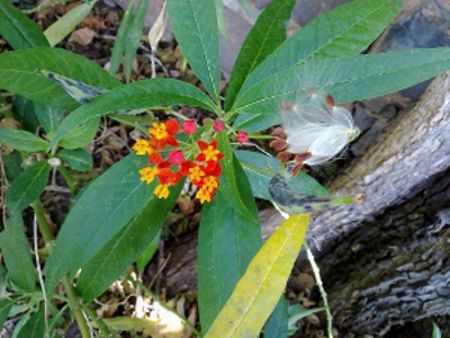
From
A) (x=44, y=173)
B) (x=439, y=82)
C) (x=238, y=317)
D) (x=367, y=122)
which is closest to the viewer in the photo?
(x=238, y=317)

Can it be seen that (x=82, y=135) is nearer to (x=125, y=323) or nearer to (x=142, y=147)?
(x=142, y=147)

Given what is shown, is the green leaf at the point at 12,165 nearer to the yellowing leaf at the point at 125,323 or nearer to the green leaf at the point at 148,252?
the green leaf at the point at 148,252

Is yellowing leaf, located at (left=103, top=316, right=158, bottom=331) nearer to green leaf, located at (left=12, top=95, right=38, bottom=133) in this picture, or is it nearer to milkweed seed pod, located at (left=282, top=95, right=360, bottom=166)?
green leaf, located at (left=12, top=95, right=38, bottom=133)

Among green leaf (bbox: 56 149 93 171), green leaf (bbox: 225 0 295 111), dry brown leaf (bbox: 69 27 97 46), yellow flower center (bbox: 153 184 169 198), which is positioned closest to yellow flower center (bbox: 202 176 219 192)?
yellow flower center (bbox: 153 184 169 198)

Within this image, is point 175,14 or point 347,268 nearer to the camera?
point 175,14

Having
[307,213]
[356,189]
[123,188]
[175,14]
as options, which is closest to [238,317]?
[307,213]

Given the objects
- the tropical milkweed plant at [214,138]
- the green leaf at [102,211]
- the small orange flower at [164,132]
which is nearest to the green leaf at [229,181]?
the tropical milkweed plant at [214,138]

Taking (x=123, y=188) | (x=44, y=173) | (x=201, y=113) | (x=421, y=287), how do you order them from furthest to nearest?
1. (x=201, y=113)
2. (x=421, y=287)
3. (x=44, y=173)
4. (x=123, y=188)

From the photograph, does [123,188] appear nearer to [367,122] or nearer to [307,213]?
[307,213]
